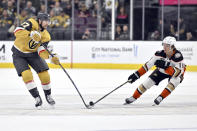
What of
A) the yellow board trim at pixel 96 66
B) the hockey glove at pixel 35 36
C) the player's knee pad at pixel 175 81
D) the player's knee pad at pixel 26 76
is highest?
the hockey glove at pixel 35 36

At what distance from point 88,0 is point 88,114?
11.4 m

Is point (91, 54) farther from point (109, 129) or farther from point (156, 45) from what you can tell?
point (109, 129)

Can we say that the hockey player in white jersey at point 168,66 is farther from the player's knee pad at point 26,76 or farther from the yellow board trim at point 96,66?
the yellow board trim at point 96,66

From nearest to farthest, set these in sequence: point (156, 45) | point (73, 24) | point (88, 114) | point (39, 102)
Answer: point (88, 114) < point (39, 102) < point (156, 45) < point (73, 24)

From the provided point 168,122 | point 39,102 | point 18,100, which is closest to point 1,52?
point 18,100

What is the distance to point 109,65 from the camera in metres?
17.1

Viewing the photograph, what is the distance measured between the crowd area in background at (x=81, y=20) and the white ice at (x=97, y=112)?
620cm

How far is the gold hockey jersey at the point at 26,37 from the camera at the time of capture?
793 centimetres

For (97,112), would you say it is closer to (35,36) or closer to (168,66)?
(35,36)

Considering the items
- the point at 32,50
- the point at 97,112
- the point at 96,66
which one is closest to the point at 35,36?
the point at 32,50

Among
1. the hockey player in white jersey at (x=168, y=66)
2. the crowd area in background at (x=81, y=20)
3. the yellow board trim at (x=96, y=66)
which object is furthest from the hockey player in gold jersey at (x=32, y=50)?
the crowd area in background at (x=81, y=20)

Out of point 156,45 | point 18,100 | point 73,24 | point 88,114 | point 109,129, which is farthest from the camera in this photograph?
point 73,24

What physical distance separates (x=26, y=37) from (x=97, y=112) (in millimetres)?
1447

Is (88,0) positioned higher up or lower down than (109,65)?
higher up
